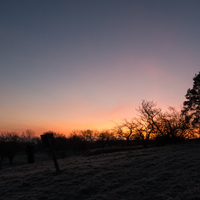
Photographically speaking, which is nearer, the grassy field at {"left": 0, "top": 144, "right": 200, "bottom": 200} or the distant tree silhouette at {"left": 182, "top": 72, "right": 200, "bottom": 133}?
the grassy field at {"left": 0, "top": 144, "right": 200, "bottom": 200}

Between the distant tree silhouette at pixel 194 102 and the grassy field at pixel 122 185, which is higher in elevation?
the distant tree silhouette at pixel 194 102

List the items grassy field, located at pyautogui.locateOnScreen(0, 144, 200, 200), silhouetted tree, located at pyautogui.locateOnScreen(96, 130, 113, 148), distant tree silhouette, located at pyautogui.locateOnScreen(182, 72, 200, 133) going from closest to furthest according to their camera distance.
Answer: grassy field, located at pyautogui.locateOnScreen(0, 144, 200, 200)
distant tree silhouette, located at pyautogui.locateOnScreen(182, 72, 200, 133)
silhouetted tree, located at pyautogui.locateOnScreen(96, 130, 113, 148)

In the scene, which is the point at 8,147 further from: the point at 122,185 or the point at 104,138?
the point at 104,138

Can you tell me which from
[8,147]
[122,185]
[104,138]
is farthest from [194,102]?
[104,138]

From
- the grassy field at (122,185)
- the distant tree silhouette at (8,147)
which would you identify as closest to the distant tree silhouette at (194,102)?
the grassy field at (122,185)

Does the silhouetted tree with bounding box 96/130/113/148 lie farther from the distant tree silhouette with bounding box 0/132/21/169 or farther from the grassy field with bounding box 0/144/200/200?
the grassy field with bounding box 0/144/200/200

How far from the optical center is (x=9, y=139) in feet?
117

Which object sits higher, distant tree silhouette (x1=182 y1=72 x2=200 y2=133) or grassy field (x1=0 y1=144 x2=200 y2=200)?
distant tree silhouette (x1=182 y1=72 x2=200 y2=133)

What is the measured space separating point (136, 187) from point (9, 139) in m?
37.6

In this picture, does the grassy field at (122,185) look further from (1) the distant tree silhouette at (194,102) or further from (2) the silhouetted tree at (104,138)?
(2) the silhouetted tree at (104,138)

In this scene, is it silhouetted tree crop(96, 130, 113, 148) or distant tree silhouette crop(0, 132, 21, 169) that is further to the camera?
silhouetted tree crop(96, 130, 113, 148)

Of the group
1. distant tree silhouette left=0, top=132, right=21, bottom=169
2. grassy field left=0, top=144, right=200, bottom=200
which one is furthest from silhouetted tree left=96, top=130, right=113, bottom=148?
grassy field left=0, top=144, right=200, bottom=200

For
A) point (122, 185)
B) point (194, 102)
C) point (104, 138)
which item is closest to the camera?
point (122, 185)

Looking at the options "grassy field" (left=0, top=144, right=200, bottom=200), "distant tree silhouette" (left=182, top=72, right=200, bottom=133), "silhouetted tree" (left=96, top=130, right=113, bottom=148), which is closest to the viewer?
"grassy field" (left=0, top=144, right=200, bottom=200)
